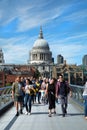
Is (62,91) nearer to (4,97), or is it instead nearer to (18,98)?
(18,98)

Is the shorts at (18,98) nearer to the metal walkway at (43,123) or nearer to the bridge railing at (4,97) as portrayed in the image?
the metal walkway at (43,123)

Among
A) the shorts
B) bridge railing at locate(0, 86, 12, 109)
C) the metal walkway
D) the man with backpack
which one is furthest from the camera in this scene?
bridge railing at locate(0, 86, 12, 109)

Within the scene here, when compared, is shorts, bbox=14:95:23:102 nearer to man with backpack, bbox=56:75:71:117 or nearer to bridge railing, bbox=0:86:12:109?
man with backpack, bbox=56:75:71:117

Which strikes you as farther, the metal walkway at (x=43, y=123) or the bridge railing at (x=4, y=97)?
the bridge railing at (x=4, y=97)

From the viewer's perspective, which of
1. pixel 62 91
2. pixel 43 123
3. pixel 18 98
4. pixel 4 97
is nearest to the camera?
pixel 43 123

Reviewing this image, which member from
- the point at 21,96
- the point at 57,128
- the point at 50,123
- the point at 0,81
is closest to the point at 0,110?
the point at 21,96

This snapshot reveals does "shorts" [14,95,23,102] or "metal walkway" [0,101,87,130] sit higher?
"shorts" [14,95,23,102]

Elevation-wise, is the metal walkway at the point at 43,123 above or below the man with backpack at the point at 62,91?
below

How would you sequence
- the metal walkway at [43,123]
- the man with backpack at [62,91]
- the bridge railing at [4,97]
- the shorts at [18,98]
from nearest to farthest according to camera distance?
1. the metal walkway at [43,123]
2. the man with backpack at [62,91]
3. the shorts at [18,98]
4. the bridge railing at [4,97]

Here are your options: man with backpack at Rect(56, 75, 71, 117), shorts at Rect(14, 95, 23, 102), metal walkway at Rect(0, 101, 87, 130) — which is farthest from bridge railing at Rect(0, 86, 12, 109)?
man with backpack at Rect(56, 75, 71, 117)

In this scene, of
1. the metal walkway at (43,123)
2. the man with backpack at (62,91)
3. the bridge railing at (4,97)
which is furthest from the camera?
the bridge railing at (4,97)

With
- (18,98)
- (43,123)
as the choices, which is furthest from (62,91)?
(43,123)

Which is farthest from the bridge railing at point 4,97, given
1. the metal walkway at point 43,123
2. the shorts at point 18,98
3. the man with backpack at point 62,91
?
the man with backpack at point 62,91

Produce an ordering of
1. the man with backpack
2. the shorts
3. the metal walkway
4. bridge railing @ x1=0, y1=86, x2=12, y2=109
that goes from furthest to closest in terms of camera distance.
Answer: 1. bridge railing @ x1=0, y1=86, x2=12, y2=109
2. the shorts
3. the man with backpack
4. the metal walkway
